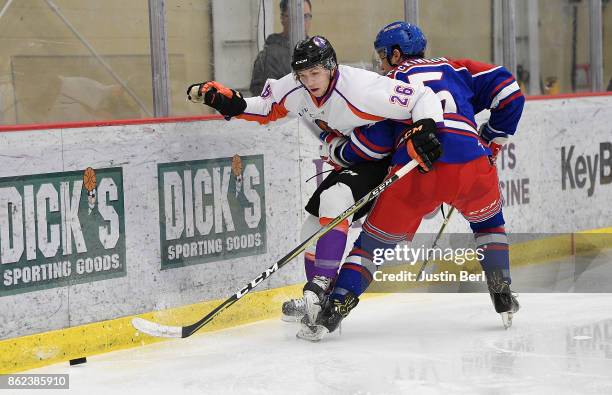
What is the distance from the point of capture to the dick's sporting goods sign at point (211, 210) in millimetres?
4434

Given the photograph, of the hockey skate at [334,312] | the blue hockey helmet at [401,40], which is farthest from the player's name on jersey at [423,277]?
the blue hockey helmet at [401,40]

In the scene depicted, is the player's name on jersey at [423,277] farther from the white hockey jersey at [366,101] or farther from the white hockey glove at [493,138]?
the white hockey jersey at [366,101]

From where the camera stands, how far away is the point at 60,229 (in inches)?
159

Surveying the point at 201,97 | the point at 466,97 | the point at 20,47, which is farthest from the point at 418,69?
the point at 20,47

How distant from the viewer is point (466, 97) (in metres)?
4.21

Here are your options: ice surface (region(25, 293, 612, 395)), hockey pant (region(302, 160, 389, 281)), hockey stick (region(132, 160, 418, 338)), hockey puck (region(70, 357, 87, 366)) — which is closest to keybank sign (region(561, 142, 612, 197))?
ice surface (region(25, 293, 612, 395))

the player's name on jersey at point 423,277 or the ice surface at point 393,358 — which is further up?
the player's name on jersey at point 423,277

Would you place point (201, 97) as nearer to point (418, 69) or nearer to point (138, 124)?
point (138, 124)

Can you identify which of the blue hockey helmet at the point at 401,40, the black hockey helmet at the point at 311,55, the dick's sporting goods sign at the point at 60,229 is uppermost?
the blue hockey helmet at the point at 401,40

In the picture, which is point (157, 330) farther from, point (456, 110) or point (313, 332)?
point (456, 110)

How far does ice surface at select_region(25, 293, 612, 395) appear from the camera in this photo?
3512mm

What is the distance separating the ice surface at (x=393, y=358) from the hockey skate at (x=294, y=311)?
0.06 metres

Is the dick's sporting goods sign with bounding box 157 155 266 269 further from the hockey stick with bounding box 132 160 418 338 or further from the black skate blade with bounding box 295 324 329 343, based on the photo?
the black skate blade with bounding box 295 324 329 343

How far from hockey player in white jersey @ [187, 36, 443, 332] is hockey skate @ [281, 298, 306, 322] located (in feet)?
0.06
